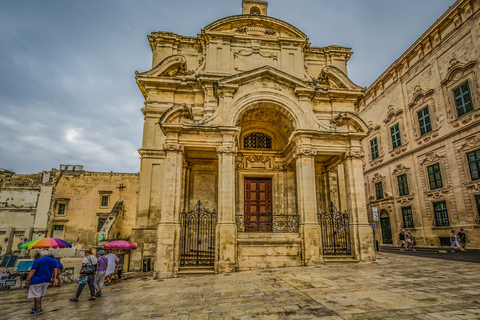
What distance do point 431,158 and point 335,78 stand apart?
9.83 meters

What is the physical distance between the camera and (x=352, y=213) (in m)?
11.9

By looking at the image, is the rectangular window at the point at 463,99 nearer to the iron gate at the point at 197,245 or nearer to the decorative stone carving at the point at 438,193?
the decorative stone carving at the point at 438,193

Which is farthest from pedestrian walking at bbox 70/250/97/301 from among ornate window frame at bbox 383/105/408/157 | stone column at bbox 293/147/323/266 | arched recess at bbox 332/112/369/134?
ornate window frame at bbox 383/105/408/157

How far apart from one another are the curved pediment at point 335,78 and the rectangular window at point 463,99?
7.36 meters

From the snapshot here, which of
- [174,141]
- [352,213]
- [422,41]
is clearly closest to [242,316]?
[174,141]

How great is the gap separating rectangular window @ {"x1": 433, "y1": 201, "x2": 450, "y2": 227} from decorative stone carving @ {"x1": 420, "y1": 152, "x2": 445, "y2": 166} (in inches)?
115

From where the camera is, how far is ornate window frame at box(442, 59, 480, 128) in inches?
632

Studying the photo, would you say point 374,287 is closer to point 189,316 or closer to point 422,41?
point 189,316

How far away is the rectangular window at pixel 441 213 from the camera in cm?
1811

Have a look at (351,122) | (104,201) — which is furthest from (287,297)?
(104,201)

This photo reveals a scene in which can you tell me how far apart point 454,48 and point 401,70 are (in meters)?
4.90

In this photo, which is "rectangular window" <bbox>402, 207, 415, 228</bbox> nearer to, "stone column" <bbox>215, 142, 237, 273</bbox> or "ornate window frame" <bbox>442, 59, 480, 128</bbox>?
"ornate window frame" <bbox>442, 59, 480, 128</bbox>

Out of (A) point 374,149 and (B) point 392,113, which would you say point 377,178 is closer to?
(A) point 374,149

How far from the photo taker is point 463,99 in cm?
1694
